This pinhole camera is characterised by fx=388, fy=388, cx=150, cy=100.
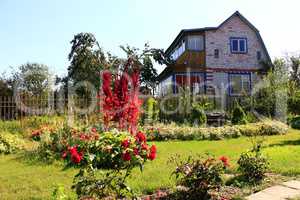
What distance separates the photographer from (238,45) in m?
28.6

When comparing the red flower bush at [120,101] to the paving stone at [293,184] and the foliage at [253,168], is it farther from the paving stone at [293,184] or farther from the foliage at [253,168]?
the paving stone at [293,184]

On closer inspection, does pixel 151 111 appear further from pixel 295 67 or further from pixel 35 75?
pixel 35 75

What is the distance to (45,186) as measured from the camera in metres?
6.27

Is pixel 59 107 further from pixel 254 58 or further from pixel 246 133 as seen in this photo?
pixel 254 58

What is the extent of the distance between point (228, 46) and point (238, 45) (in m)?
0.82

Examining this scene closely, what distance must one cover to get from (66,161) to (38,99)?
984cm

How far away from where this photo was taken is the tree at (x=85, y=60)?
96.1ft

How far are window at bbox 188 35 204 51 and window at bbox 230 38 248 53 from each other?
2255mm

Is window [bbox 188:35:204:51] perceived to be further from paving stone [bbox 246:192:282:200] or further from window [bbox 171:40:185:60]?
paving stone [bbox 246:192:282:200]

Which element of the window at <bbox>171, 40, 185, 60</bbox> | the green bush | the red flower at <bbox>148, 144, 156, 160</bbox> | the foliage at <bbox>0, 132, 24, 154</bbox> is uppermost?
the window at <bbox>171, 40, 185, 60</bbox>

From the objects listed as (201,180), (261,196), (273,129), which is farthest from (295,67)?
(201,180)

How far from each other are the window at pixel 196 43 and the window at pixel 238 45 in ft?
7.40

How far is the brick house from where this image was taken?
27797mm

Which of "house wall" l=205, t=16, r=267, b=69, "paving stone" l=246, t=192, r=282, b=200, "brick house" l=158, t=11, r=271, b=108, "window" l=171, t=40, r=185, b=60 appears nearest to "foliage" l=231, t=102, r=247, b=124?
"brick house" l=158, t=11, r=271, b=108
